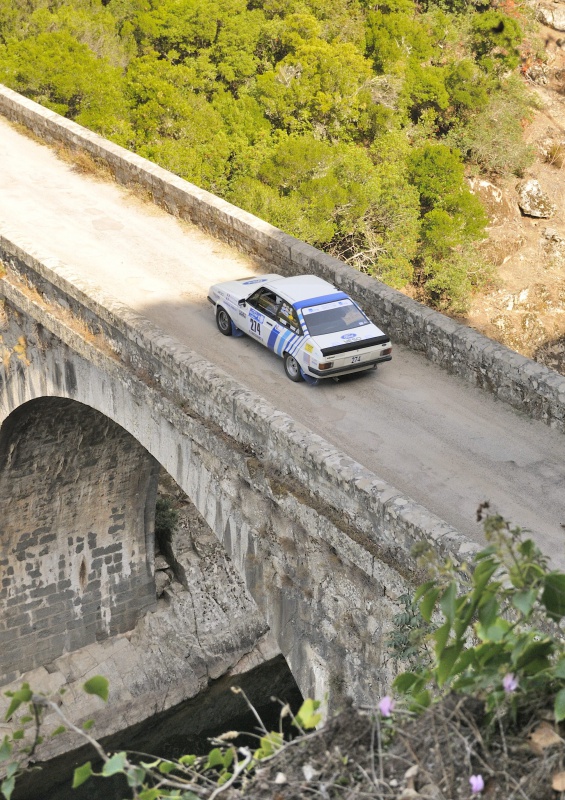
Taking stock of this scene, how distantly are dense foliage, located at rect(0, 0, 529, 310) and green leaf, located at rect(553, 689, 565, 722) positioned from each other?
26.3 meters

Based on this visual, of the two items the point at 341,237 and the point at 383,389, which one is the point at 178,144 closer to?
the point at 341,237

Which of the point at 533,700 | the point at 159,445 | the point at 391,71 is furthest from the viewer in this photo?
the point at 391,71

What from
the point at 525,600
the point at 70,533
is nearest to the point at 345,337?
the point at 525,600

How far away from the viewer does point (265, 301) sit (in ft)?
42.7

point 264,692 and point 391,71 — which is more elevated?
point 391,71

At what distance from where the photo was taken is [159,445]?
1194 cm

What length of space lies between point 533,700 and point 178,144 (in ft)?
95.0

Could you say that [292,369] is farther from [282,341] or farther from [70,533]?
[70,533]

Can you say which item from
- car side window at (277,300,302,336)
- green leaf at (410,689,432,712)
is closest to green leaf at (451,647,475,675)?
green leaf at (410,689,432,712)

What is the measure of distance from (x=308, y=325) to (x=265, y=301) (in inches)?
36.0

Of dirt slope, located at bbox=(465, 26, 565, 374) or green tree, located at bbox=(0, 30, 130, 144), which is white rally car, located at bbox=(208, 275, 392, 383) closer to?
green tree, located at bbox=(0, 30, 130, 144)

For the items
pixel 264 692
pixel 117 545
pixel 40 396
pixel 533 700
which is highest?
pixel 533 700

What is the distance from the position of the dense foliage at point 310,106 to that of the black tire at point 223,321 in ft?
53.1

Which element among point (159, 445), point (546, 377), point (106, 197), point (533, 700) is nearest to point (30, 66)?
point (106, 197)
